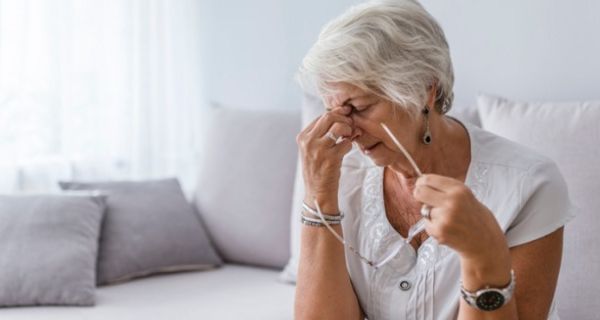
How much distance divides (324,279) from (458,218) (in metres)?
0.50

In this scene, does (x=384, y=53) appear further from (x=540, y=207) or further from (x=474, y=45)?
(x=474, y=45)

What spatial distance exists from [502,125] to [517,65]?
306 mm

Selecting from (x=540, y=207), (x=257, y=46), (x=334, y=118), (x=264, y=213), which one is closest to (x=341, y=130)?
(x=334, y=118)

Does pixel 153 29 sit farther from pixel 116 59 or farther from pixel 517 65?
pixel 517 65

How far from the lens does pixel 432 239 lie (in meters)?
1.59

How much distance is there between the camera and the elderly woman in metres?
1.48

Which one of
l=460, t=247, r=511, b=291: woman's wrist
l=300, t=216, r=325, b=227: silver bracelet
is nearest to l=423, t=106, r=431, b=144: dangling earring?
l=300, t=216, r=325, b=227: silver bracelet

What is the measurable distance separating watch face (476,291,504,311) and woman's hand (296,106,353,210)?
0.40m

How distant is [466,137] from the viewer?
1.65 metres

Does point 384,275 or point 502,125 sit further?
point 502,125

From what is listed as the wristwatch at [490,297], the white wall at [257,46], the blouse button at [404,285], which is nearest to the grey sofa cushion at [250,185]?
the white wall at [257,46]

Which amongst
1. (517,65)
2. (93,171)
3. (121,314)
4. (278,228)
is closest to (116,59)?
(93,171)

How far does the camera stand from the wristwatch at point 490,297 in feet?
4.25

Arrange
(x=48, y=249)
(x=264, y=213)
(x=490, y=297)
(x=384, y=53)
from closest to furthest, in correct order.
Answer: (x=490, y=297) → (x=384, y=53) → (x=48, y=249) → (x=264, y=213)
